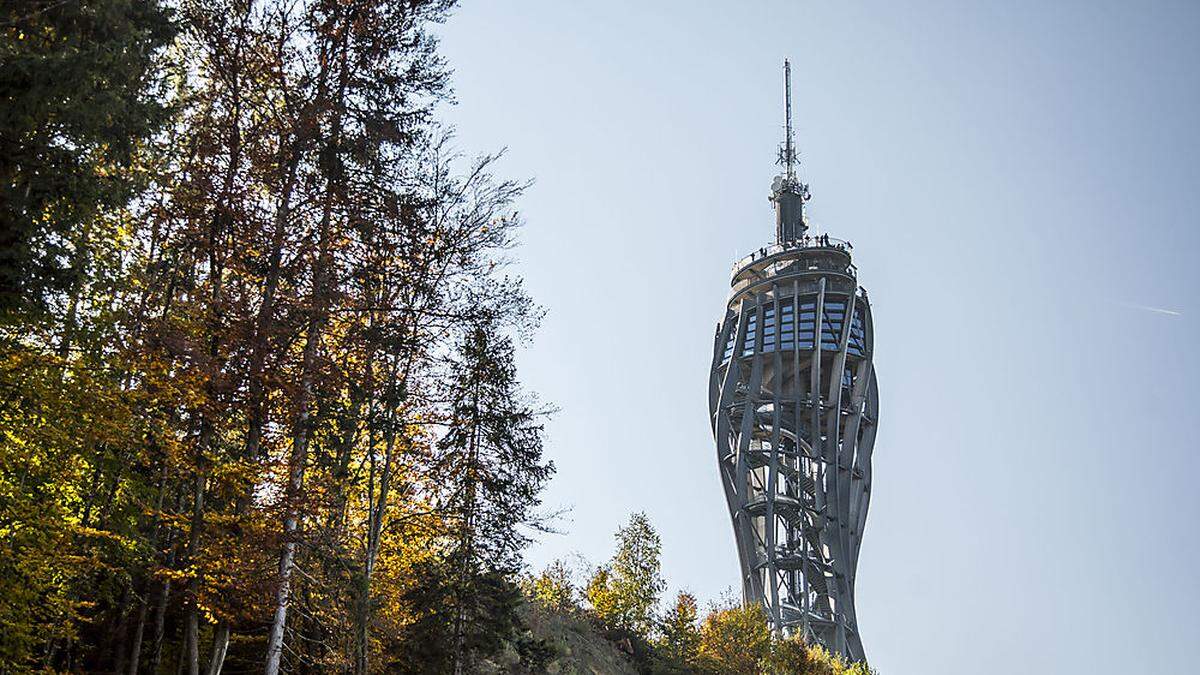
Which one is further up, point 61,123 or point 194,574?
point 61,123

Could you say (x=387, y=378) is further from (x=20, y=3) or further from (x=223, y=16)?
(x=20, y=3)

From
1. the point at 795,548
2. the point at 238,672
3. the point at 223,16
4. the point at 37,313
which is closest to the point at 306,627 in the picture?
the point at 238,672

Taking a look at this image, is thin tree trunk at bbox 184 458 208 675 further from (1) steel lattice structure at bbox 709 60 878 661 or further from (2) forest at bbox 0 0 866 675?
(1) steel lattice structure at bbox 709 60 878 661

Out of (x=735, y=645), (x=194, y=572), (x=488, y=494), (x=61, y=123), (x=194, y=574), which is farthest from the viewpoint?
(x=735, y=645)

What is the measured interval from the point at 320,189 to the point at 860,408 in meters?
48.9

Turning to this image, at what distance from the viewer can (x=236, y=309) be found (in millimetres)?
10883

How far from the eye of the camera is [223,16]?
11.9 m

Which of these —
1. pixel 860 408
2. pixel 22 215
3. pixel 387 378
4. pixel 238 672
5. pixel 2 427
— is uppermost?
pixel 860 408

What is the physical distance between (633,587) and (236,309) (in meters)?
32.4

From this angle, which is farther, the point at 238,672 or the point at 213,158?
the point at 238,672

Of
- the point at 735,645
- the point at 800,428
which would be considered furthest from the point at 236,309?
the point at 800,428

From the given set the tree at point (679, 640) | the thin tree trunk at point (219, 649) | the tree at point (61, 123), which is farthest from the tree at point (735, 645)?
the tree at point (61, 123)

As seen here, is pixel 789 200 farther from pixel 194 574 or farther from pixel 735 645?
pixel 194 574

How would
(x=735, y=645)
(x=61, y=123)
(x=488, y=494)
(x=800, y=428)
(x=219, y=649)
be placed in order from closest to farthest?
(x=219, y=649), (x=61, y=123), (x=488, y=494), (x=735, y=645), (x=800, y=428)
